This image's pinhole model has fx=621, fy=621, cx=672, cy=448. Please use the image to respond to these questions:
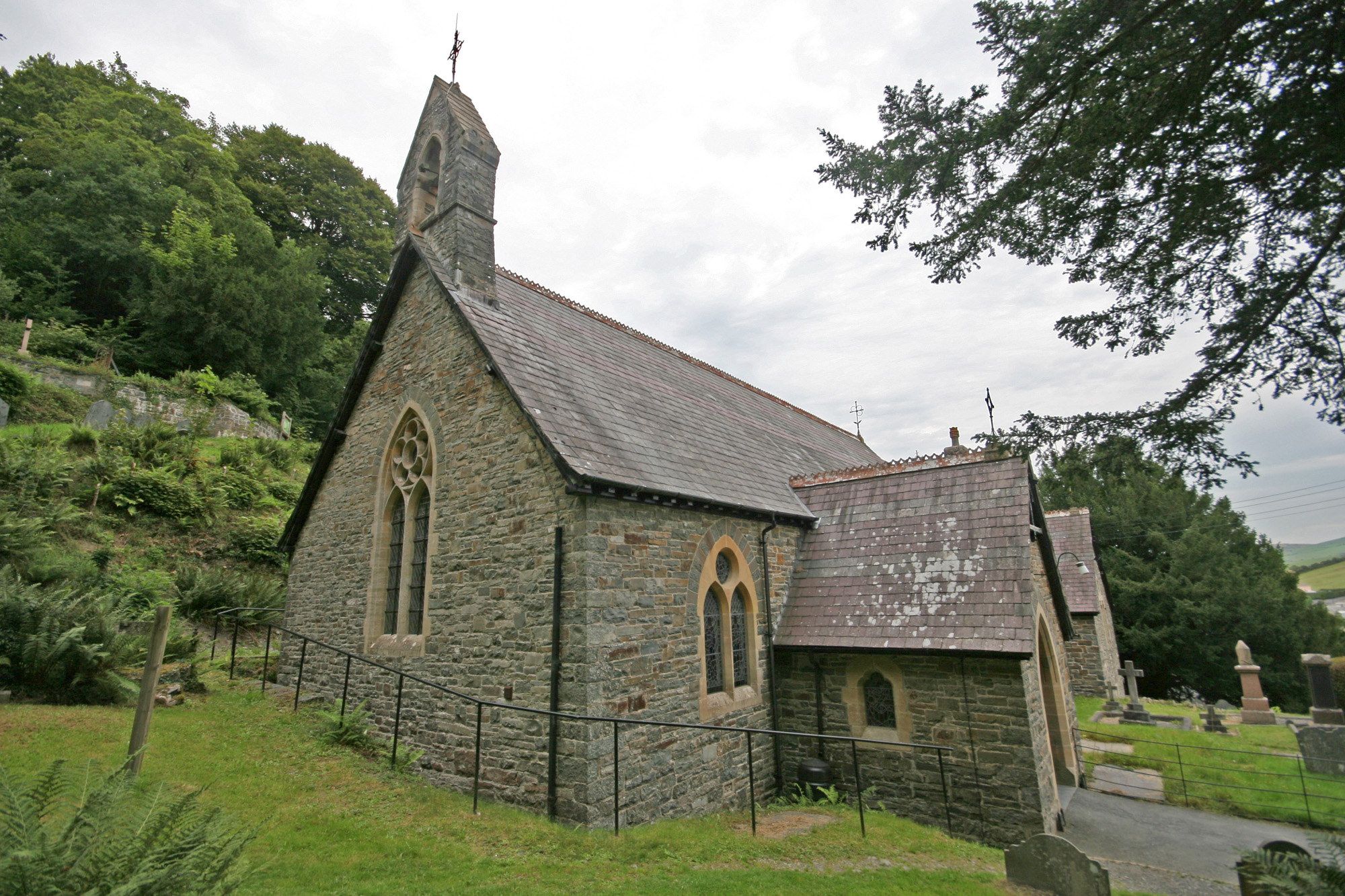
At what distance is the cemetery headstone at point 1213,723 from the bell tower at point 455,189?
22547 millimetres

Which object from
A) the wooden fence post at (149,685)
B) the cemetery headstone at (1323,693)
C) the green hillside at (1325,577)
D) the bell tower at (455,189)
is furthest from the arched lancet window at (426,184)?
the green hillside at (1325,577)

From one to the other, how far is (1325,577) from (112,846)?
11821 centimetres

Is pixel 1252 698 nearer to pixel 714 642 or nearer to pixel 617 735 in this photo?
pixel 714 642

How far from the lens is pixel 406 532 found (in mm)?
10625

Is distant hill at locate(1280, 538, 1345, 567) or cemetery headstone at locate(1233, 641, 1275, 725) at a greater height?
distant hill at locate(1280, 538, 1345, 567)

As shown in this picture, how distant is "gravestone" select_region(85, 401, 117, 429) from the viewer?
19484 mm

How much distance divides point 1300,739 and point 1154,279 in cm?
1420

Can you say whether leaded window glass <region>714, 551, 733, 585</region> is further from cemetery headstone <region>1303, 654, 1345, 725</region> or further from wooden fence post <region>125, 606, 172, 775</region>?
cemetery headstone <region>1303, 654, 1345, 725</region>

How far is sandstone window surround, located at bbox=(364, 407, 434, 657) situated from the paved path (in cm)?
1048

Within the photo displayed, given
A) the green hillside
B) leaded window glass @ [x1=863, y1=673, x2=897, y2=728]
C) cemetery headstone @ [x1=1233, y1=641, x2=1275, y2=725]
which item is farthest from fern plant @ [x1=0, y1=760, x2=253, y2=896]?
the green hillside

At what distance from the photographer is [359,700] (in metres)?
10.3

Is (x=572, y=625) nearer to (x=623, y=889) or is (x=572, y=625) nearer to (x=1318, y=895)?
(x=623, y=889)

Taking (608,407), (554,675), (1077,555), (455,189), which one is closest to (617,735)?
(554,675)

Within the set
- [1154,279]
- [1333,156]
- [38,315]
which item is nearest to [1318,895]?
[1154,279]
